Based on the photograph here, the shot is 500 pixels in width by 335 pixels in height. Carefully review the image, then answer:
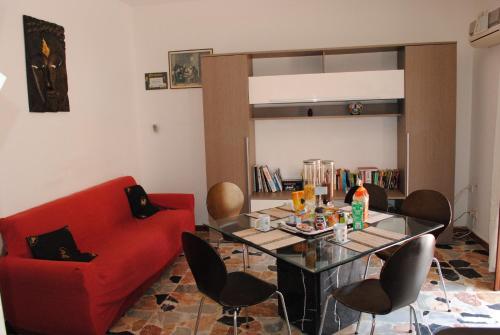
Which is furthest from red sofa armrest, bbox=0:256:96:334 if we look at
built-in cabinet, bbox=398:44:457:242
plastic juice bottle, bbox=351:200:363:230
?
built-in cabinet, bbox=398:44:457:242

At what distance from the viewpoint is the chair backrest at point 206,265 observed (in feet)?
6.78

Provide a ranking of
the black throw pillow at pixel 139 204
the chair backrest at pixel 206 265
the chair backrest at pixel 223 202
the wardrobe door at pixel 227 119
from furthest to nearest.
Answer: the wardrobe door at pixel 227 119 < the black throw pillow at pixel 139 204 < the chair backrest at pixel 223 202 < the chair backrest at pixel 206 265

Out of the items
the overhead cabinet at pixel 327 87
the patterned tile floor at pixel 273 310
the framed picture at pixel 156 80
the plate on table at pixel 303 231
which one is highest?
the framed picture at pixel 156 80

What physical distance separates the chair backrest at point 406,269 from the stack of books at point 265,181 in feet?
8.32

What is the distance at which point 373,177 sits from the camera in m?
4.32

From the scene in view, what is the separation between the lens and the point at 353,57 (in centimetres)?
438

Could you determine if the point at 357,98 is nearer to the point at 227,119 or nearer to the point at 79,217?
the point at 227,119

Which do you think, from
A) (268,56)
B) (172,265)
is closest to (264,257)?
(172,265)

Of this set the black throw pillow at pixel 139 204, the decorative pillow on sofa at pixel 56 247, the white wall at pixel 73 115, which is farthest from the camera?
the black throw pillow at pixel 139 204

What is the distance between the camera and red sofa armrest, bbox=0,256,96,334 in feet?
7.80

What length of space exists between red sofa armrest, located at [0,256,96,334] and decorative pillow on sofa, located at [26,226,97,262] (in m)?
0.12

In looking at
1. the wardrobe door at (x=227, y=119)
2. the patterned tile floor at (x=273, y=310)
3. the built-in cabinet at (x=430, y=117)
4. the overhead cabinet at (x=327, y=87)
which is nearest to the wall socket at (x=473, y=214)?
the built-in cabinet at (x=430, y=117)

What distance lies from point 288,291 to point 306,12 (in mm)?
3099

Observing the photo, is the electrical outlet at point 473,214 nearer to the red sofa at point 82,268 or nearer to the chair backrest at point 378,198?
the chair backrest at point 378,198
